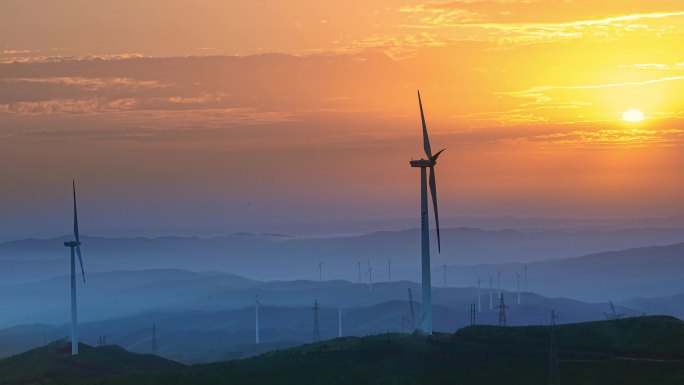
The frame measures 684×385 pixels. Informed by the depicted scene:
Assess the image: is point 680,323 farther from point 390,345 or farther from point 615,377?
point 390,345

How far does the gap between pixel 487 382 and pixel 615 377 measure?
15477 millimetres

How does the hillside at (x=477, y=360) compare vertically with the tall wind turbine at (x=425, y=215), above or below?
below

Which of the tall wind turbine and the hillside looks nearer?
the hillside

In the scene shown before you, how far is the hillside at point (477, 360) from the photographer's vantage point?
155000 mm

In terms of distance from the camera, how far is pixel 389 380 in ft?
543

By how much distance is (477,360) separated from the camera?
166250 mm

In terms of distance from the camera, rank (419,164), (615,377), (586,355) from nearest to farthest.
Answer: (615,377), (586,355), (419,164)

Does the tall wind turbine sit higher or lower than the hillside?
higher

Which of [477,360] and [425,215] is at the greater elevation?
[425,215]

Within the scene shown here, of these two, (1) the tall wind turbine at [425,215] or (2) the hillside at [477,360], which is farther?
(1) the tall wind turbine at [425,215]

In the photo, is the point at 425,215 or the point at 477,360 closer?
the point at 477,360

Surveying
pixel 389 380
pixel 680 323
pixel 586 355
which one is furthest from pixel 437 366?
pixel 680 323

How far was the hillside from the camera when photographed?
15500cm

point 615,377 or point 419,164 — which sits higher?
point 419,164
